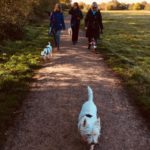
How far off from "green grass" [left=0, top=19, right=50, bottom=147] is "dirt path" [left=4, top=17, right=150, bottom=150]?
253 mm

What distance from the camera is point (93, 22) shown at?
15859mm

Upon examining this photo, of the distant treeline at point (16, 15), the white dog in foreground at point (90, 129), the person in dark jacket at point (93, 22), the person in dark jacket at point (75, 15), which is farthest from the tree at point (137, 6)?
the white dog in foreground at point (90, 129)

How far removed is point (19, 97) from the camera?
31.4 feet

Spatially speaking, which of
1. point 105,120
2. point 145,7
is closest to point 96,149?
point 105,120

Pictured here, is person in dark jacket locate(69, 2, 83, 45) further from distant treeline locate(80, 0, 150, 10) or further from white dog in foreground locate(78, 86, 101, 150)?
distant treeline locate(80, 0, 150, 10)

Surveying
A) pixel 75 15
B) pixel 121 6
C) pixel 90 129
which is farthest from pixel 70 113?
pixel 121 6

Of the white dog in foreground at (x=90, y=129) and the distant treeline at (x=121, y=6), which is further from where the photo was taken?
the distant treeline at (x=121, y=6)

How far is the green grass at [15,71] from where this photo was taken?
876 cm

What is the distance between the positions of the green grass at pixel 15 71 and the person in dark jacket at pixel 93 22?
8.14 feet

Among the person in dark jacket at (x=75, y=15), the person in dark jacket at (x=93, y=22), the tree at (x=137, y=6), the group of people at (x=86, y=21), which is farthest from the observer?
the tree at (x=137, y=6)

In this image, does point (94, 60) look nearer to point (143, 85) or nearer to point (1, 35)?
point (143, 85)

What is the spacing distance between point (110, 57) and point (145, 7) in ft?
244

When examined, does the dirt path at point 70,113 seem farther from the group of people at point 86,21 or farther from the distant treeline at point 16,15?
the group of people at point 86,21

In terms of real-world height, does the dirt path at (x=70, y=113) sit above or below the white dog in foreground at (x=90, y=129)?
below
